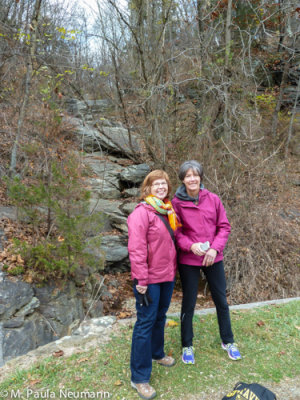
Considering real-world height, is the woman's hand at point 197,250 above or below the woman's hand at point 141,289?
above

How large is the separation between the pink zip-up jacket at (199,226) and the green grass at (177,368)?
119cm

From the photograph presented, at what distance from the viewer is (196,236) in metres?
3.16

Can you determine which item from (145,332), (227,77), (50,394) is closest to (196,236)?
(145,332)

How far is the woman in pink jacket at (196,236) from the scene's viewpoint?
3125mm

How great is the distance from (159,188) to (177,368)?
1950mm

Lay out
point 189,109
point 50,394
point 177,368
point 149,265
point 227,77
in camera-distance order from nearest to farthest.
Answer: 1. point 149,265
2. point 50,394
3. point 177,368
4. point 227,77
5. point 189,109

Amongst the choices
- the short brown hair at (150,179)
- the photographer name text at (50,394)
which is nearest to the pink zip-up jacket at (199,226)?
the short brown hair at (150,179)

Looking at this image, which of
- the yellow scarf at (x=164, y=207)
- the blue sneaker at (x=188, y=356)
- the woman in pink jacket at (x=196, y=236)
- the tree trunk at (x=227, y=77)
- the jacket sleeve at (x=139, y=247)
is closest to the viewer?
the jacket sleeve at (x=139, y=247)

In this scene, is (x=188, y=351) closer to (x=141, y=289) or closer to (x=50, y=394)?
(x=141, y=289)

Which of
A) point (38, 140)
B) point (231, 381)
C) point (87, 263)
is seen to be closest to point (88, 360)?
point (231, 381)

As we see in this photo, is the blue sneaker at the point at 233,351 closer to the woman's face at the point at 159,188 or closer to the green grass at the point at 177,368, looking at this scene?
the green grass at the point at 177,368

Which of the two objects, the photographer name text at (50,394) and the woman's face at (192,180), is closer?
the photographer name text at (50,394)

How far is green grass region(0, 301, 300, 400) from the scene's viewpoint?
9.89 ft

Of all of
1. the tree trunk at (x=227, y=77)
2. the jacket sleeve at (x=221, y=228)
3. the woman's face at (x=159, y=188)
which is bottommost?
the jacket sleeve at (x=221, y=228)
